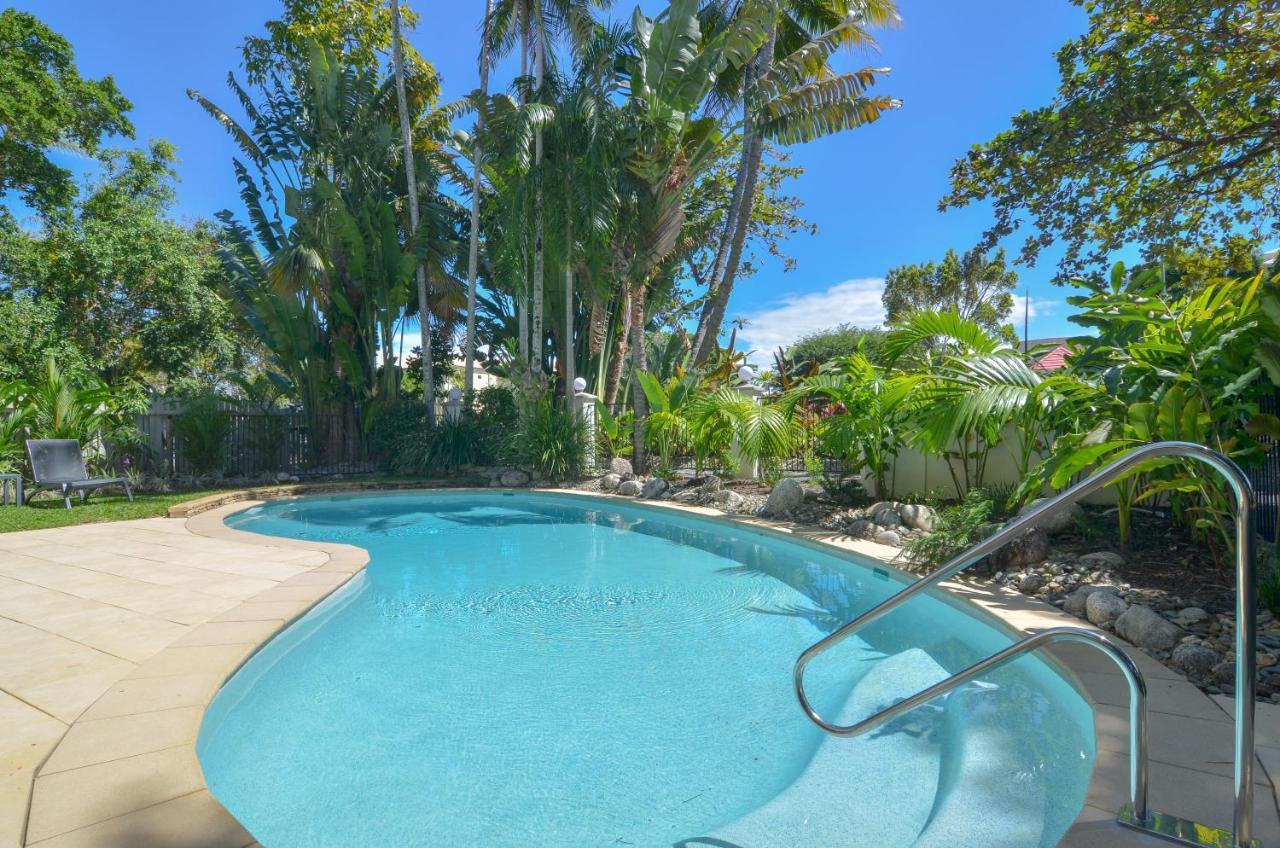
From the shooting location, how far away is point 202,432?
12.5 meters

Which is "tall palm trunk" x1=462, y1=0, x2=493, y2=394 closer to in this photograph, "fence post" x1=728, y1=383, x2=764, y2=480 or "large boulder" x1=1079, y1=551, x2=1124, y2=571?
"fence post" x1=728, y1=383, x2=764, y2=480

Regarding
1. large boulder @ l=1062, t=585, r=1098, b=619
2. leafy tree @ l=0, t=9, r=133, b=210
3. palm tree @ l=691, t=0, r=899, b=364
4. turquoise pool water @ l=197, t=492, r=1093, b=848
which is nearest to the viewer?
turquoise pool water @ l=197, t=492, r=1093, b=848

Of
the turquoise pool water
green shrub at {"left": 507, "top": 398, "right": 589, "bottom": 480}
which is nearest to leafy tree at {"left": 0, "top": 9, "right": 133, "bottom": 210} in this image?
green shrub at {"left": 507, "top": 398, "right": 589, "bottom": 480}

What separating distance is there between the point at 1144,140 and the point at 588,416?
917 centimetres

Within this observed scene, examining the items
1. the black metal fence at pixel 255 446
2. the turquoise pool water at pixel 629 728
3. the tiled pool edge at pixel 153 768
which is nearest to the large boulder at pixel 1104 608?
the turquoise pool water at pixel 629 728

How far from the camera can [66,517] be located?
25.2 feet

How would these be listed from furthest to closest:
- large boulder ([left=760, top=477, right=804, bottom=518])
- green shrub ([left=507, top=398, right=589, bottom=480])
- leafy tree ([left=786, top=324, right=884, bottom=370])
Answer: leafy tree ([left=786, top=324, right=884, bottom=370]) → green shrub ([left=507, top=398, right=589, bottom=480]) → large boulder ([left=760, top=477, right=804, bottom=518])

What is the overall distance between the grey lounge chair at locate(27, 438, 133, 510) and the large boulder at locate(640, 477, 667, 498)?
784 centimetres

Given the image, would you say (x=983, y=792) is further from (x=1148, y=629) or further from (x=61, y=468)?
(x=61, y=468)

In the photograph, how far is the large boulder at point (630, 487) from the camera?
10.6 meters

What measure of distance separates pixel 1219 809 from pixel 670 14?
11.6m

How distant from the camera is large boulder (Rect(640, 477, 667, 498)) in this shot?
1034 cm

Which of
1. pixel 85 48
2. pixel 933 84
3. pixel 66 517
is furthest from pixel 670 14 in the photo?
pixel 85 48

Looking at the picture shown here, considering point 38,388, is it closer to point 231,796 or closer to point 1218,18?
point 231,796
